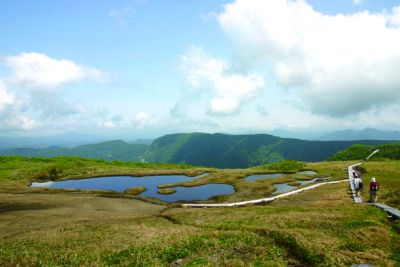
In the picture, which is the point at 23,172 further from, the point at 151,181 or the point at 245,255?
the point at 245,255

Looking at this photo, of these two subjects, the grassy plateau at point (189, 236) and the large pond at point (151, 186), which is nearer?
the grassy plateau at point (189, 236)

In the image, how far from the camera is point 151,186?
101 metres

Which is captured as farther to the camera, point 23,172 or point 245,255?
point 23,172

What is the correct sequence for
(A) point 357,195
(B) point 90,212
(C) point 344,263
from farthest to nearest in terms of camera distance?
(A) point 357,195 < (B) point 90,212 < (C) point 344,263

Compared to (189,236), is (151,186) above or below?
below

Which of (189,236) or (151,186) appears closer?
(189,236)

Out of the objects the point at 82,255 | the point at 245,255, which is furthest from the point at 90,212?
the point at 245,255

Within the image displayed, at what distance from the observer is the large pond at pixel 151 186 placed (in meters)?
83.1

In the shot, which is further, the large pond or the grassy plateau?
the large pond

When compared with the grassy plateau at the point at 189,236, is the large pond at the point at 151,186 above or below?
below

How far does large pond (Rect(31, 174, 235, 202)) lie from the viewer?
273 ft

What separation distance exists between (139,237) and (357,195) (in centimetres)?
4771

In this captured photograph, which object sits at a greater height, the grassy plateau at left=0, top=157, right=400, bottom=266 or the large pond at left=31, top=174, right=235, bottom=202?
the grassy plateau at left=0, top=157, right=400, bottom=266

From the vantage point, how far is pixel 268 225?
38938 millimetres
